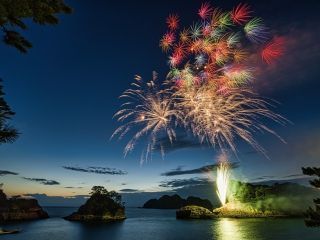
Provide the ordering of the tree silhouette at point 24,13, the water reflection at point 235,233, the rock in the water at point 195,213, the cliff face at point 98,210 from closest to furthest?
the tree silhouette at point 24,13
the water reflection at point 235,233
the rock in the water at point 195,213
the cliff face at point 98,210

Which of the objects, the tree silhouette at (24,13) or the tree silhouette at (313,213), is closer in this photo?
the tree silhouette at (24,13)

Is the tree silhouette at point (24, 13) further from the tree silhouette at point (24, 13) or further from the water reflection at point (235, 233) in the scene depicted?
the water reflection at point (235, 233)

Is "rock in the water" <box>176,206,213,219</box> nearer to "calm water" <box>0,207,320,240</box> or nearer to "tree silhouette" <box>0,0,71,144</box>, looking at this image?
"calm water" <box>0,207,320,240</box>

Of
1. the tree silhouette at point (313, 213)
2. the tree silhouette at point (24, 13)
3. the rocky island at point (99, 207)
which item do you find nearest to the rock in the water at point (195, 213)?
the rocky island at point (99, 207)

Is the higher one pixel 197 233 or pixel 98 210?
pixel 98 210

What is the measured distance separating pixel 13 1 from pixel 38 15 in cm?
82

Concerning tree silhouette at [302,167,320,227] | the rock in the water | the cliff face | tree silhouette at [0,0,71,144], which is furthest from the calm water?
tree silhouette at [0,0,71,144]

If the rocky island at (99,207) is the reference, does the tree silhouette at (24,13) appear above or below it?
below

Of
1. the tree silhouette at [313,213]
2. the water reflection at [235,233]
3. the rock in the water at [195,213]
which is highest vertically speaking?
the rock in the water at [195,213]

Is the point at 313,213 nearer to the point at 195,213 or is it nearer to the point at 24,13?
the point at 24,13

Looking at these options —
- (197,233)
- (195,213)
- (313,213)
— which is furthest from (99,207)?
(313,213)

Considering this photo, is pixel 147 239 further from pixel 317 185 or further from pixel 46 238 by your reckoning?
pixel 317 185

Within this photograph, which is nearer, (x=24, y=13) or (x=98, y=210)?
(x=24, y=13)

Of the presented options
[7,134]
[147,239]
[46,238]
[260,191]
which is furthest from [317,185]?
[260,191]
